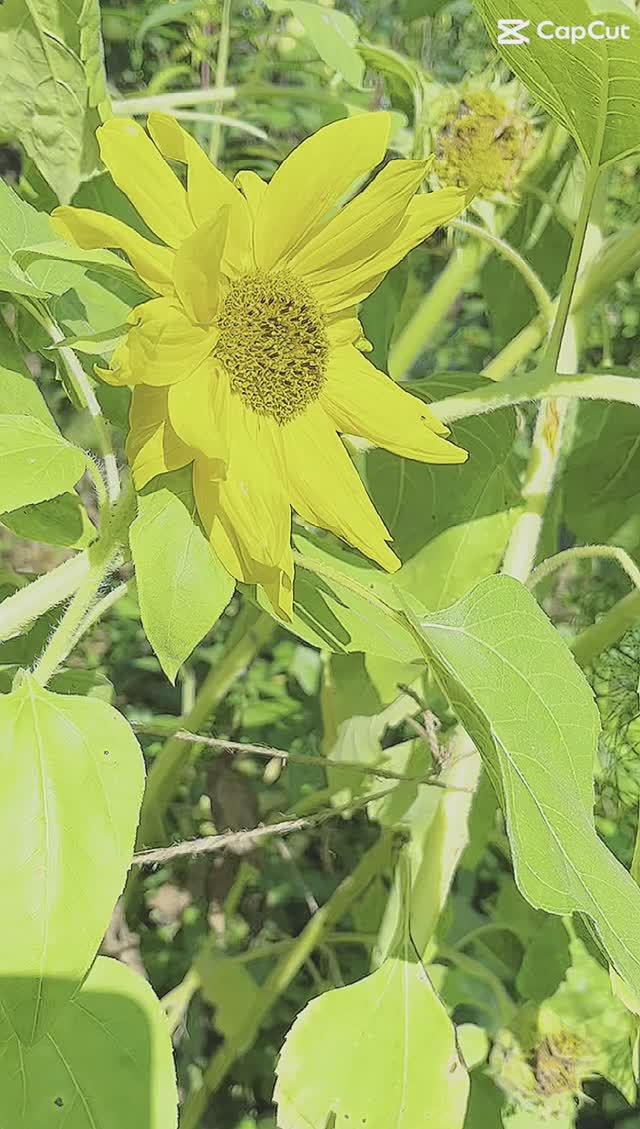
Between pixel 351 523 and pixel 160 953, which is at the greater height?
pixel 351 523

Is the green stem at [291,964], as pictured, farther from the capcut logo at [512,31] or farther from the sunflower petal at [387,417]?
the capcut logo at [512,31]

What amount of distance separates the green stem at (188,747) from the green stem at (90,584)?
0.28 metres

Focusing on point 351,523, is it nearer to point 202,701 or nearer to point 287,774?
point 202,701

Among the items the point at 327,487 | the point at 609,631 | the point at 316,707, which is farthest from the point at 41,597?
the point at 316,707

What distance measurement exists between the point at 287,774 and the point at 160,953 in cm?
→ 25

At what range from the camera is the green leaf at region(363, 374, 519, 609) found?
61 cm

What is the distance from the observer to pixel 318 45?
2.04 feet

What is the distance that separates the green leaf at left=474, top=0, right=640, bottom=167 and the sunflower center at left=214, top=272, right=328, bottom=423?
125 millimetres

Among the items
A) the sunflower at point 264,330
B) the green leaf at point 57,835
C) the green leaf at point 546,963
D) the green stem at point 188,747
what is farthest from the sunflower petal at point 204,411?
the green leaf at point 546,963

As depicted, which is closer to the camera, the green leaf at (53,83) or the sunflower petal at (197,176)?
the sunflower petal at (197,176)

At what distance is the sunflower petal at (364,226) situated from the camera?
1.28ft

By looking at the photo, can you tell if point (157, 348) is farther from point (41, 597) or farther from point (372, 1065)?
point (372, 1065)

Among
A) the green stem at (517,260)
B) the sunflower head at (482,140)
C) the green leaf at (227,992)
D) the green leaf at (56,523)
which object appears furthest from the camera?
the green leaf at (227,992)

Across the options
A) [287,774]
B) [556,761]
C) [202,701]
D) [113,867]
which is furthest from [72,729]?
[287,774]
